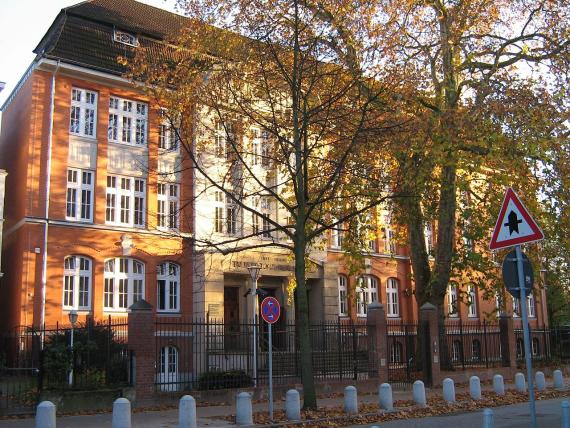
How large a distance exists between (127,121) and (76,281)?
7.23 m

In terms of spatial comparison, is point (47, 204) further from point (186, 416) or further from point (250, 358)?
point (186, 416)

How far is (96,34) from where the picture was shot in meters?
27.4

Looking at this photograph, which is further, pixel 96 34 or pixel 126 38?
pixel 126 38

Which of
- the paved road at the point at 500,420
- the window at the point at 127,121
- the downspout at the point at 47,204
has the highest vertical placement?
the window at the point at 127,121

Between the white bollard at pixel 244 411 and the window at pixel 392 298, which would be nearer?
the white bollard at pixel 244 411

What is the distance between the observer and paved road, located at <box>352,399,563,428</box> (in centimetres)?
1401

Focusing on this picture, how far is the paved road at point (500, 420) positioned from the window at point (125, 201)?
610 inches

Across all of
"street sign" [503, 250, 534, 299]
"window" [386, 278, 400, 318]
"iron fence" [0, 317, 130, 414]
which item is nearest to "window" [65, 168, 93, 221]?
"iron fence" [0, 317, 130, 414]

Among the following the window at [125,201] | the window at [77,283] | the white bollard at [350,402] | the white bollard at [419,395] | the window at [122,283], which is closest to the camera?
the white bollard at [350,402]

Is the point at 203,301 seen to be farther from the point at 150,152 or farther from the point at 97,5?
the point at 97,5

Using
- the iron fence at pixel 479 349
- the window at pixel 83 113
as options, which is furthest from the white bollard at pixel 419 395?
the window at pixel 83 113

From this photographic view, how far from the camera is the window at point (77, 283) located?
81.1 feet

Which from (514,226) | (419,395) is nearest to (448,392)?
(419,395)

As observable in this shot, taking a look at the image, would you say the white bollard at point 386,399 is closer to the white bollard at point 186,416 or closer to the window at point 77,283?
the white bollard at point 186,416
